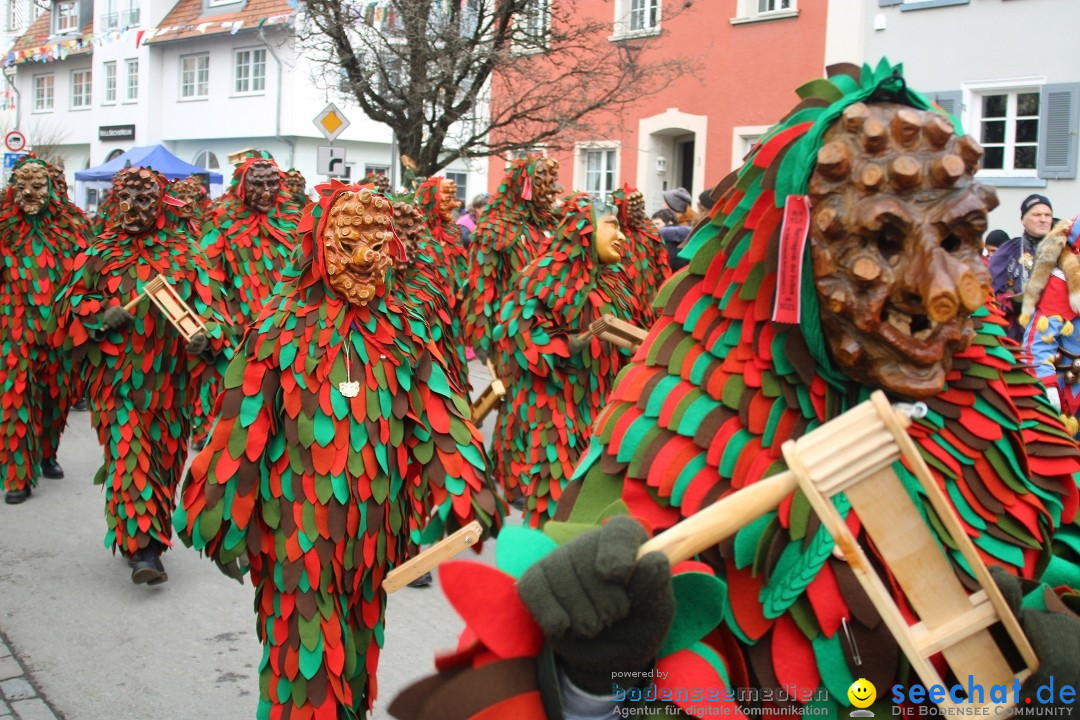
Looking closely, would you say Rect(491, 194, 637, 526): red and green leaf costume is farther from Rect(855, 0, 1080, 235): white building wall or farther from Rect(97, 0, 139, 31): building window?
Rect(97, 0, 139, 31): building window

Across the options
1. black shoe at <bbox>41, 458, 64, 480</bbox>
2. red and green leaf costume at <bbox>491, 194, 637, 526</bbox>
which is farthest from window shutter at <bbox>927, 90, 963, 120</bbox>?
black shoe at <bbox>41, 458, 64, 480</bbox>

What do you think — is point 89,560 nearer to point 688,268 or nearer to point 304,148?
point 688,268

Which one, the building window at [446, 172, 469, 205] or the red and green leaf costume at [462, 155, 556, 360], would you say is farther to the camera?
the building window at [446, 172, 469, 205]

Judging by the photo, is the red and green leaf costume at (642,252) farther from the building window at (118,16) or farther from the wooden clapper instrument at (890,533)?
the building window at (118,16)

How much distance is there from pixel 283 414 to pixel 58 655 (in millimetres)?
2479

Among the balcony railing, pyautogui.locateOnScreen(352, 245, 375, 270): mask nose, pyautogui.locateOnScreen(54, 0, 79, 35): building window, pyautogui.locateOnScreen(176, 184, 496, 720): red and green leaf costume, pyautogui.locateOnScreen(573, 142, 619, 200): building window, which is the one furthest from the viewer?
pyautogui.locateOnScreen(54, 0, 79, 35): building window

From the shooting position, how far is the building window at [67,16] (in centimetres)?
3881

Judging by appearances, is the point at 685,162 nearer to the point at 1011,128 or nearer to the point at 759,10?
the point at 759,10

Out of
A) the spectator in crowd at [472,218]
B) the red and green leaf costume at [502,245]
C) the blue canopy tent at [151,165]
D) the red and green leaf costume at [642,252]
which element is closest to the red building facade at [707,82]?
the spectator in crowd at [472,218]

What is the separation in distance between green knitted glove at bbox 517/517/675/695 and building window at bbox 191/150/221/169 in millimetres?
33133

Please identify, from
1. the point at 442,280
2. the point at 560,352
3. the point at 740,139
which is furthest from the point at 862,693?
the point at 740,139

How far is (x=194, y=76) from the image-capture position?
32.8 m

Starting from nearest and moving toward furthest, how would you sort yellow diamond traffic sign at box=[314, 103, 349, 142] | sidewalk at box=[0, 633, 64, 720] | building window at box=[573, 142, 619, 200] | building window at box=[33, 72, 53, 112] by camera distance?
sidewalk at box=[0, 633, 64, 720] < yellow diamond traffic sign at box=[314, 103, 349, 142] < building window at box=[573, 142, 619, 200] < building window at box=[33, 72, 53, 112]

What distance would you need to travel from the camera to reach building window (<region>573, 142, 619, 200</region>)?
20.8 m
